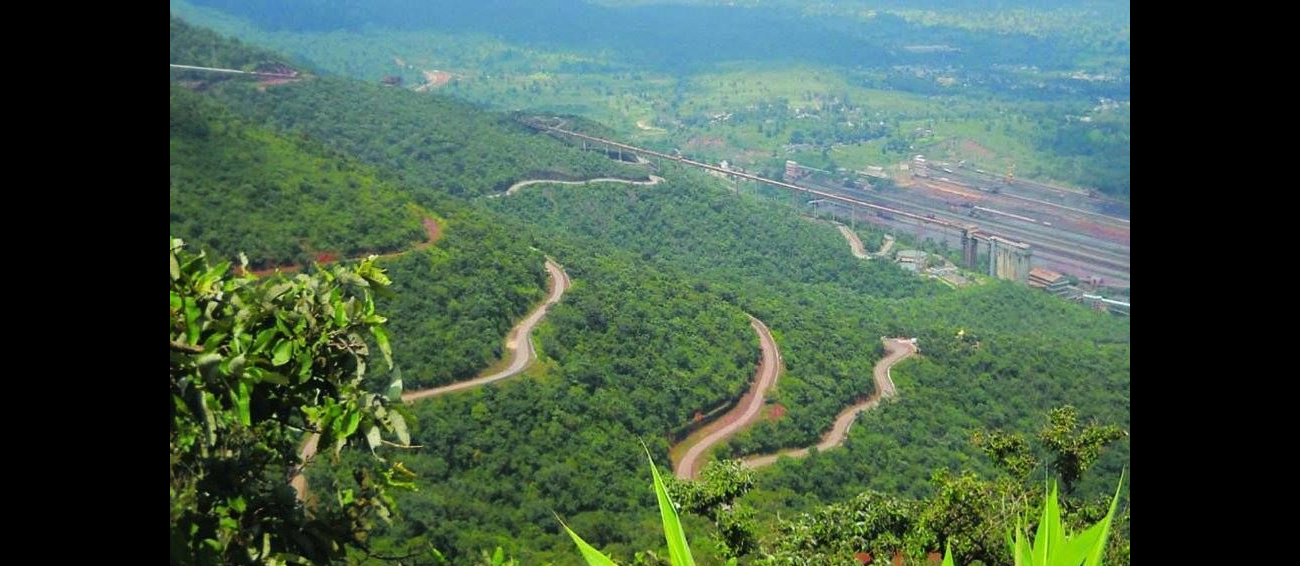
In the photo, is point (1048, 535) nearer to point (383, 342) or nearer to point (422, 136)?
point (383, 342)

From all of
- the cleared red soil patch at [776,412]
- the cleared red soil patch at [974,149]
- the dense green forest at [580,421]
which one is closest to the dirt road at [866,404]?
the cleared red soil patch at [776,412]

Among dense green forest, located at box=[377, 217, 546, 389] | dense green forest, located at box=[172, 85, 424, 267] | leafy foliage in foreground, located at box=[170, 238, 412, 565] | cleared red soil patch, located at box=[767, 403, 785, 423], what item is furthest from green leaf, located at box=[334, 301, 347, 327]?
cleared red soil patch, located at box=[767, 403, 785, 423]

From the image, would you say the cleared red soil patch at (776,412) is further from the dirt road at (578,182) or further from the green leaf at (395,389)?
the dirt road at (578,182)

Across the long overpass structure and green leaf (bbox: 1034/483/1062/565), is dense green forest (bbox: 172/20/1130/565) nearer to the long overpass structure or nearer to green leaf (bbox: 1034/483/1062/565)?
the long overpass structure

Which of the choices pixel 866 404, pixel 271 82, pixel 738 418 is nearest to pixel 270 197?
pixel 738 418
